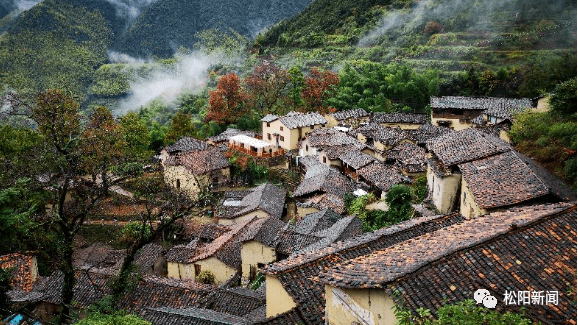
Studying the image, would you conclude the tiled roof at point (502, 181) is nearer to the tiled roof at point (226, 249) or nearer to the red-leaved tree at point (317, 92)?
the tiled roof at point (226, 249)

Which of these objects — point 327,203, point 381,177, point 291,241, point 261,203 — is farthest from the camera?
point 261,203

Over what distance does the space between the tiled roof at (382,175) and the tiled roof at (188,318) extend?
42.3ft

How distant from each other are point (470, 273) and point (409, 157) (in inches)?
848

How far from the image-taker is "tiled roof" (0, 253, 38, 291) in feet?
59.9

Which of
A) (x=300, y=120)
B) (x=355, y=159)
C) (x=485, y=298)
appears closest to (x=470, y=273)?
(x=485, y=298)

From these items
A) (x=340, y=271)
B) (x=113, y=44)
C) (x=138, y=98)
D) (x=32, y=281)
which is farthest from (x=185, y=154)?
(x=113, y=44)

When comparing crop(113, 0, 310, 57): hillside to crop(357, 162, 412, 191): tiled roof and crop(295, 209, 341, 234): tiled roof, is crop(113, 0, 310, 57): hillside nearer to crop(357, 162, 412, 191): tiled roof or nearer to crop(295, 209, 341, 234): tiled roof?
crop(357, 162, 412, 191): tiled roof

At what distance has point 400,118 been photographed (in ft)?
125

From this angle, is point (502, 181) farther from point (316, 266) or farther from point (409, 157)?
point (409, 157)

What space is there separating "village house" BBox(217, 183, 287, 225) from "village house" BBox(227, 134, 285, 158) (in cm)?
505

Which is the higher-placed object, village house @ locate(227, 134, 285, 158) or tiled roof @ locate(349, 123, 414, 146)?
tiled roof @ locate(349, 123, 414, 146)

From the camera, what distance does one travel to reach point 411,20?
60.2 m

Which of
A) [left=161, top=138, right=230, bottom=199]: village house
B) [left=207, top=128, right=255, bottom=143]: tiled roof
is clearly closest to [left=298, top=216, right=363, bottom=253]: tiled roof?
[left=161, top=138, right=230, bottom=199]: village house

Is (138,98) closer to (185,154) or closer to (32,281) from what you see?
(185,154)
